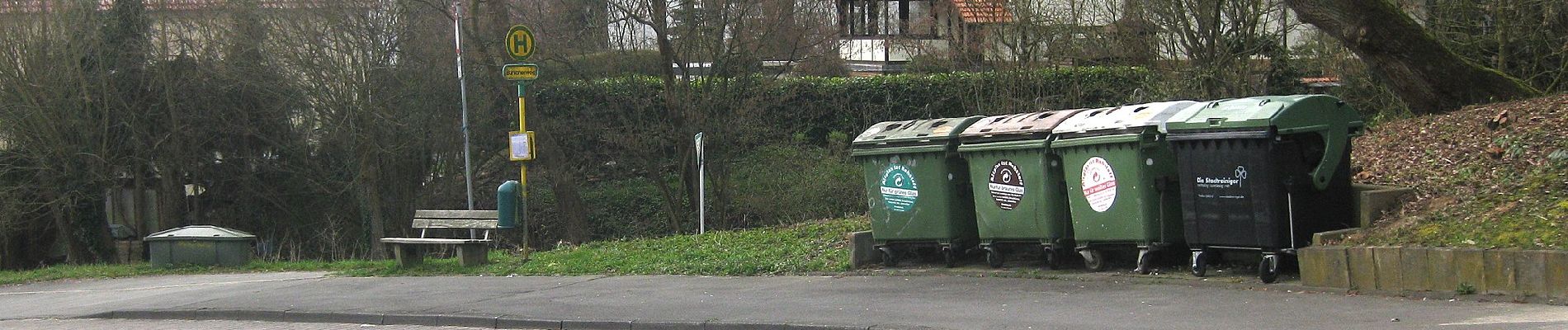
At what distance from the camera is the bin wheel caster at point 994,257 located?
Answer: 462 inches

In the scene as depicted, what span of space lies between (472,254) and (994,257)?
5915 millimetres

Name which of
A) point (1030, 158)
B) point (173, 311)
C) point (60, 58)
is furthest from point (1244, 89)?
→ point (60, 58)

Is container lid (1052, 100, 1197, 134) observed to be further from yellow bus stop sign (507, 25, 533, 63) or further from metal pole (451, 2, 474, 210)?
metal pole (451, 2, 474, 210)

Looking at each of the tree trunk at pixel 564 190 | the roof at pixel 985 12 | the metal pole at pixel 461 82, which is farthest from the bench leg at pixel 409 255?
the roof at pixel 985 12

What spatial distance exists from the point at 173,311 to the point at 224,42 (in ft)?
45.1

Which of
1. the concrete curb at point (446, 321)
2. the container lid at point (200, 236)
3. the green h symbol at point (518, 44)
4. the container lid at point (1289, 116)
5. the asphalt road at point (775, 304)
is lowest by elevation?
the concrete curb at point (446, 321)

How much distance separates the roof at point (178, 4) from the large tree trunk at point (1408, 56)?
15.7 metres

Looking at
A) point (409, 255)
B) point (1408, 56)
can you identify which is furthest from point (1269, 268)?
point (409, 255)

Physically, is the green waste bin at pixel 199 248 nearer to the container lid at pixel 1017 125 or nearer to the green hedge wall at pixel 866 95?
the green hedge wall at pixel 866 95

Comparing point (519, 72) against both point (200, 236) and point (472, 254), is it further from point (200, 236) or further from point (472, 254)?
point (200, 236)

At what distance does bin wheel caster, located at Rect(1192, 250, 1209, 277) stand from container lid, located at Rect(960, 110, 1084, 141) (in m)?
1.54

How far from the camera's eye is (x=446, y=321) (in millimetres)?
10664

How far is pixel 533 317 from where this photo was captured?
34.0 ft

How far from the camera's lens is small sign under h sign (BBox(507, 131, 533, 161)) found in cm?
1438
